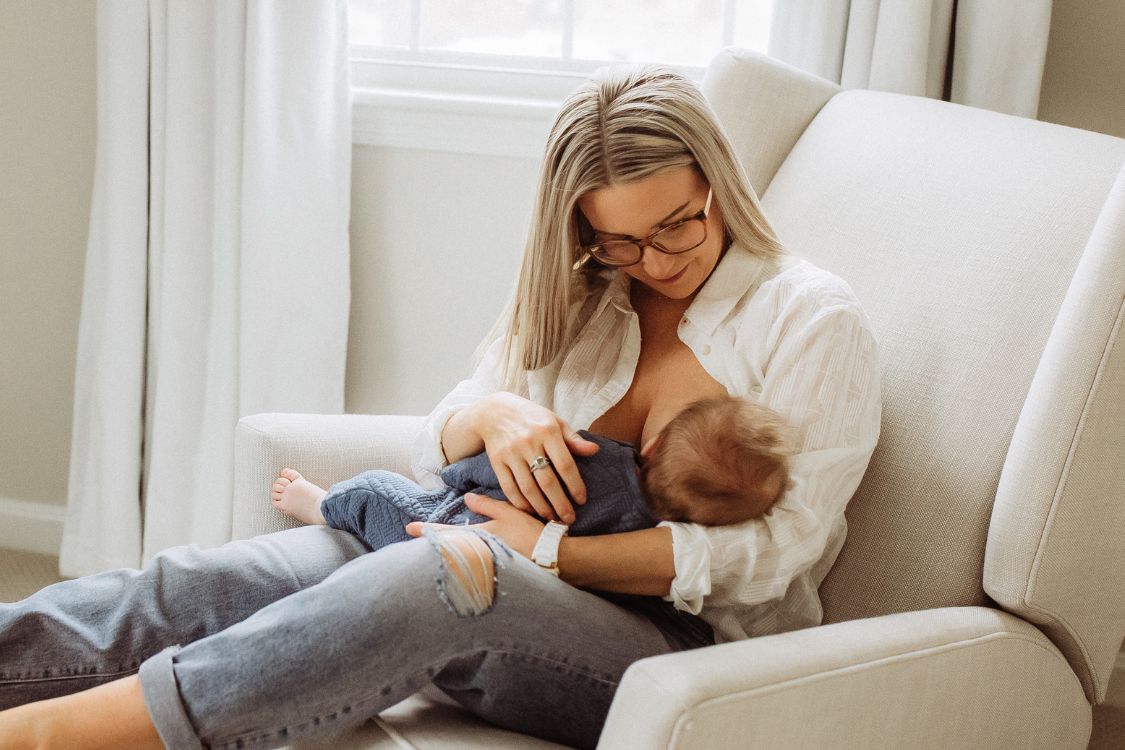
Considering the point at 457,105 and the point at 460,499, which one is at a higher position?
the point at 457,105

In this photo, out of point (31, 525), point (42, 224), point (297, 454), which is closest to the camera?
point (297, 454)

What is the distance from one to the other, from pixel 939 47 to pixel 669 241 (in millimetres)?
811

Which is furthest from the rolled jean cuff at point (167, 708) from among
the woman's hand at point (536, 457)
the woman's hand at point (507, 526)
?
the woman's hand at point (536, 457)

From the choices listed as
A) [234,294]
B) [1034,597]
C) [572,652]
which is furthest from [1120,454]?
[234,294]

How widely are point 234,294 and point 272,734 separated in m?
1.31

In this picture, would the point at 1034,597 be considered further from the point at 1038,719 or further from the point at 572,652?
the point at 572,652

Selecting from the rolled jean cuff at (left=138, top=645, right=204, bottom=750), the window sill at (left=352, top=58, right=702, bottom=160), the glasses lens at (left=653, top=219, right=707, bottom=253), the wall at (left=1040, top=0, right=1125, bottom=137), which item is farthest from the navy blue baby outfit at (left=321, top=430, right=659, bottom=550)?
the wall at (left=1040, top=0, right=1125, bottom=137)

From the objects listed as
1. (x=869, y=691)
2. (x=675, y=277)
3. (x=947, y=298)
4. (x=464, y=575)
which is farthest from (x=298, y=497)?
(x=947, y=298)

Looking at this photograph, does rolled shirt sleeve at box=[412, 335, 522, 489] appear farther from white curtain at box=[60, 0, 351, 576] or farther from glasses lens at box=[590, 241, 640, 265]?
white curtain at box=[60, 0, 351, 576]

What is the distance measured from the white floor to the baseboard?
0.08 feet

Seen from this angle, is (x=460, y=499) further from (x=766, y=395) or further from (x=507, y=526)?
(x=766, y=395)

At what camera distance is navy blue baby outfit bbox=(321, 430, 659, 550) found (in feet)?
3.92

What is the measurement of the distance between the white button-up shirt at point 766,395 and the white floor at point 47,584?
0.96 m

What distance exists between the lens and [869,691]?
100 cm
